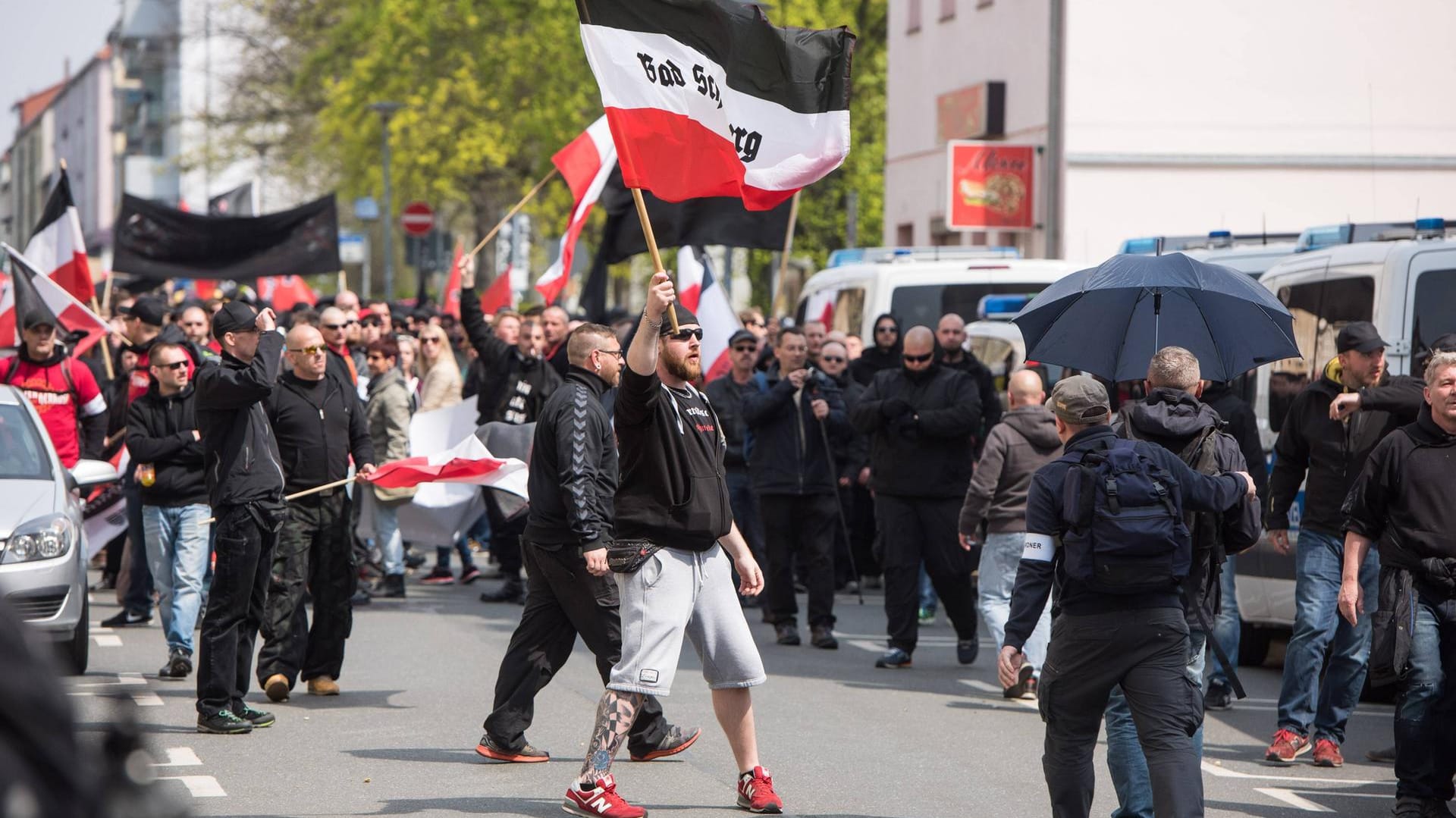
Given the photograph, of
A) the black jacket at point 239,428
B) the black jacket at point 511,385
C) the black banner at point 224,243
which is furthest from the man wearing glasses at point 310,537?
the black banner at point 224,243

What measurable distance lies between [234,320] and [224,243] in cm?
1069

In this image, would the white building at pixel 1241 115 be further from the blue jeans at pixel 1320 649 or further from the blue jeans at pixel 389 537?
the blue jeans at pixel 1320 649

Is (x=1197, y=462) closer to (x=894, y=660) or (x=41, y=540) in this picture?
(x=894, y=660)

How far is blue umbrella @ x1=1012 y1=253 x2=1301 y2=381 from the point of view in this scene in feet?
24.6

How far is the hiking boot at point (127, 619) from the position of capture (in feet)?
41.4

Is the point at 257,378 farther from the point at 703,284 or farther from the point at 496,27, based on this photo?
the point at 496,27

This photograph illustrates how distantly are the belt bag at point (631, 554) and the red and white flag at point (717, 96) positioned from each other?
1.35 meters

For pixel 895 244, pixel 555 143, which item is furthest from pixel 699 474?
pixel 555 143

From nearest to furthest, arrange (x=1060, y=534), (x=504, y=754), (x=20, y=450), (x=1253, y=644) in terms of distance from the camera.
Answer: (x=1060, y=534) → (x=504, y=754) → (x=20, y=450) → (x=1253, y=644)

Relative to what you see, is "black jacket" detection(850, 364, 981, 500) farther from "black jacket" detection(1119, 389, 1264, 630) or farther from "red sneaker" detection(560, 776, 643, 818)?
"red sneaker" detection(560, 776, 643, 818)

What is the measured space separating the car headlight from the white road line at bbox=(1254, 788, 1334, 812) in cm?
605

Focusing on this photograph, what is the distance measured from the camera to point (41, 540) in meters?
9.98

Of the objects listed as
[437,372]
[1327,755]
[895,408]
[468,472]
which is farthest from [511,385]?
[1327,755]

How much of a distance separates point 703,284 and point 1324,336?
6193 millimetres
